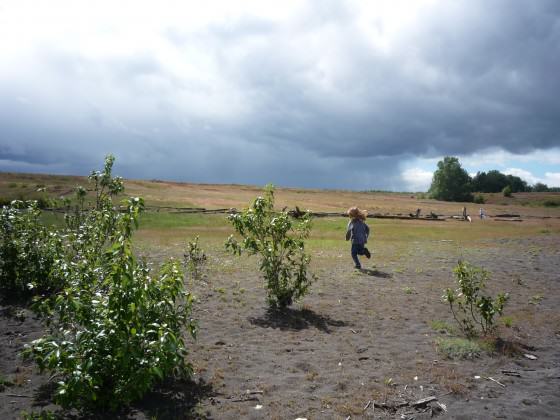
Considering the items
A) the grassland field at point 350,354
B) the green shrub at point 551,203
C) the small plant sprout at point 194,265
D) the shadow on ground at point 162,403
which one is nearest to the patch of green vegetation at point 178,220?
the small plant sprout at point 194,265

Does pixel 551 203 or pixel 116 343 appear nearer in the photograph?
pixel 116 343

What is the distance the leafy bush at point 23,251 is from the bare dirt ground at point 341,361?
0.97m

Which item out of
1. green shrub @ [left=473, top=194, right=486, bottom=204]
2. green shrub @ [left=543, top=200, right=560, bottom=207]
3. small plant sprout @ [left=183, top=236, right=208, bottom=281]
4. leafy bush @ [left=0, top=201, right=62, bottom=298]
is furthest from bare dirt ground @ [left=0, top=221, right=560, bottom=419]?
green shrub @ [left=473, top=194, right=486, bottom=204]

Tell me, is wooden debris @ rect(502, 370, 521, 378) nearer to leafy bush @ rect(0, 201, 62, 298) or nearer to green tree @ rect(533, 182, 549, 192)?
leafy bush @ rect(0, 201, 62, 298)

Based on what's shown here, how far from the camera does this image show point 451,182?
399ft

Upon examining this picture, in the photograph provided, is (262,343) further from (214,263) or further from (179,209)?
(179,209)

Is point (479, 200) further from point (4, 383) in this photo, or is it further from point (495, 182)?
point (4, 383)

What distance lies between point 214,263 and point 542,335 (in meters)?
11.9

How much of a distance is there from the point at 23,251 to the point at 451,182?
405ft

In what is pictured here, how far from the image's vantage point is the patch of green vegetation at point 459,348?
8.06 metres

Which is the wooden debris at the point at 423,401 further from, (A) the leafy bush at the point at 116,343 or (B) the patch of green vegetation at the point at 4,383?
(B) the patch of green vegetation at the point at 4,383

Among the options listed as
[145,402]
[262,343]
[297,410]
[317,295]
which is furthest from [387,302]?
[145,402]

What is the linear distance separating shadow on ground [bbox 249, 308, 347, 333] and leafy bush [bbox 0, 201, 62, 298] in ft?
16.8

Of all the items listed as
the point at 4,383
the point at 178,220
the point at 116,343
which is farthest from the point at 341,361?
the point at 178,220
